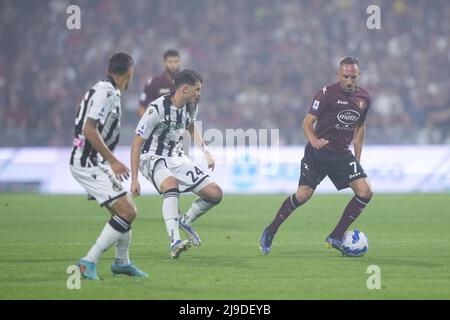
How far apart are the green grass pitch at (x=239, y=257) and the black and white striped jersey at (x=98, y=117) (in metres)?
1.17

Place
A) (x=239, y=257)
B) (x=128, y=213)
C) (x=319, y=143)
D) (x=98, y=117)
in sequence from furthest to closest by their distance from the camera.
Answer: (x=239, y=257)
(x=319, y=143)
(x=128, y=213)
(x=98, y=117)

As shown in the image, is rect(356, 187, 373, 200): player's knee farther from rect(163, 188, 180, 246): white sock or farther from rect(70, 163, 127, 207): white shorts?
rect(70, 163, 127, 207): white shorts

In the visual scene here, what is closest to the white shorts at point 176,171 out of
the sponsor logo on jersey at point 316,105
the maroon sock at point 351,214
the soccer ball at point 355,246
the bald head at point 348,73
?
the sponsor logo on jersey at point 316,105

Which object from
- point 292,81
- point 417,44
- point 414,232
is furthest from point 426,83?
point 414,232

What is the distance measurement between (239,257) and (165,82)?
5.33 meters

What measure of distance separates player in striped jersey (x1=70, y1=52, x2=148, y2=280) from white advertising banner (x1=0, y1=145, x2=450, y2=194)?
1393 cm

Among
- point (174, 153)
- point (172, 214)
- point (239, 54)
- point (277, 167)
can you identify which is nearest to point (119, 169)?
point (172, 214)

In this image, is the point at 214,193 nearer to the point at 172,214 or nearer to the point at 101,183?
the point at 172,214

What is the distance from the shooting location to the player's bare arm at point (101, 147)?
324 inches

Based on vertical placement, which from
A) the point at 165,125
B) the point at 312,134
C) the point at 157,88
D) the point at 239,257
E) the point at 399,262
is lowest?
the point at 399,262

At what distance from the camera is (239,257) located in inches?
416

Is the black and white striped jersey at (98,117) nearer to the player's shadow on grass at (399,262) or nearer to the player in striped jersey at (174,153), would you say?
the player in striped jersey at (174,153)

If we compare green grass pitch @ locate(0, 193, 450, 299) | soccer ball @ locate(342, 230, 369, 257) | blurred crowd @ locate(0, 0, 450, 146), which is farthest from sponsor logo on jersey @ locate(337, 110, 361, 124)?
blurred crowd @ locate(0, 0, 450, 146)
